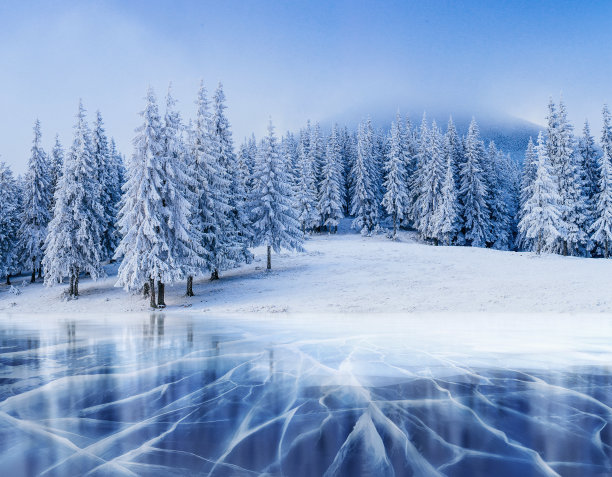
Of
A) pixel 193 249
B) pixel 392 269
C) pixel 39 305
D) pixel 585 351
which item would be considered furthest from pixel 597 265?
pixel 39 305

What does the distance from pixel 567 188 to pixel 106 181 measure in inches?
1930

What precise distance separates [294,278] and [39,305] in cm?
2024

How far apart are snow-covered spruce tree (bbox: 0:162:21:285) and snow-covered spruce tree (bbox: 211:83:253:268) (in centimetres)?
2513

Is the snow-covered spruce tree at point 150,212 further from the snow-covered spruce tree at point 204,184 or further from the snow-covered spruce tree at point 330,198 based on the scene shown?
the snow-covered spruce tree at point 330,198

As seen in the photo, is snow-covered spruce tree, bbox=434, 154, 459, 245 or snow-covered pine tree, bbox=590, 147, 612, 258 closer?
snow-covered pine tree, bbox=590, 147, 612, 258

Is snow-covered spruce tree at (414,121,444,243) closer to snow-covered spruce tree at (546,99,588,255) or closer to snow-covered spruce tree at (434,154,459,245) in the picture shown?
snow-covered spruce tree at (434,154,459,245)

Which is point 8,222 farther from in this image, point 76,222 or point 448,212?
point 448,212

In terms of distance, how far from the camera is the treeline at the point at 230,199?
26.4 m

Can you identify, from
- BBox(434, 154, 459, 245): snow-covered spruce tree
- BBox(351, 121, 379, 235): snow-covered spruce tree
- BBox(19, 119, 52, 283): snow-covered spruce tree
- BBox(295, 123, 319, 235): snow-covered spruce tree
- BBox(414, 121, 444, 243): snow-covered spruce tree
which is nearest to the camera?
BBox(19, 119, 52, 283): snow-covered spruce tree

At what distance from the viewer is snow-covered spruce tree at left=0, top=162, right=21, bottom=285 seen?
137ft

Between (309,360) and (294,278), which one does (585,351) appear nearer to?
(309,360)

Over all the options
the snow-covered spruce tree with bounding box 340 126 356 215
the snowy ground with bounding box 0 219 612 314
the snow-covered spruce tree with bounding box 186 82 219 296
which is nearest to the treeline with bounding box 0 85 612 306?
the snow-covered spruce tree with bounding box 186 82 219 296

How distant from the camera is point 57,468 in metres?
4.21


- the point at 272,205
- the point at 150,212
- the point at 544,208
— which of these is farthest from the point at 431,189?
the point at 150,212
